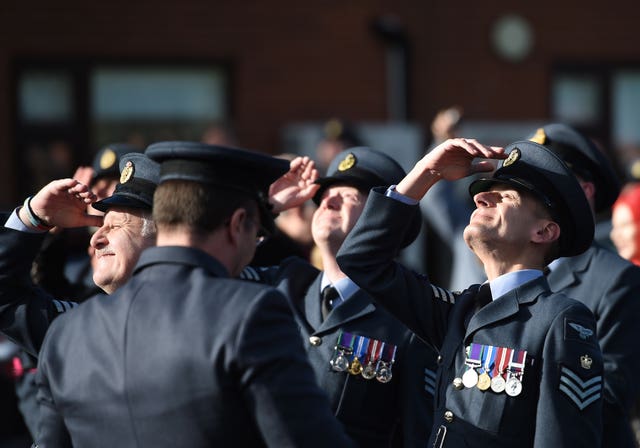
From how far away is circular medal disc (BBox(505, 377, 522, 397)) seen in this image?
11.5 feet

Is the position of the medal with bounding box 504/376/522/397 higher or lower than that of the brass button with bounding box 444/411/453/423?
higher

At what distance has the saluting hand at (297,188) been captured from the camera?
4.73 metres

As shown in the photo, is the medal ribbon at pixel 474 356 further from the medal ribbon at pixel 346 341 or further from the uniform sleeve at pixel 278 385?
the uniform sleeve at pixel 278 385

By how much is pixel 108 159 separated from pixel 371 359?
5.61ft

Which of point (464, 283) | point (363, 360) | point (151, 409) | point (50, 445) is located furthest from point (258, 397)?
point (464, 283)

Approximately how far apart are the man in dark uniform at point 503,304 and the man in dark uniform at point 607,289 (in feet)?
2.20

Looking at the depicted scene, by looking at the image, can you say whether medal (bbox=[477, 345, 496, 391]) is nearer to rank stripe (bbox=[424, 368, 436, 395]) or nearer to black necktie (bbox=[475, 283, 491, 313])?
black necktie (bbox=[475, 283, 491, 313])

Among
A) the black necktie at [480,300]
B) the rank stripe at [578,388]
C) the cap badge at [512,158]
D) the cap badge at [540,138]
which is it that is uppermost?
the cap badge at [512,158]

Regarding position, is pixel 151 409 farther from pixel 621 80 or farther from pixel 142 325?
pixel 621 80

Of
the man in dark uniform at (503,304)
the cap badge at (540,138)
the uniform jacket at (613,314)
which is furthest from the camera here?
the cap badge at (540,138)

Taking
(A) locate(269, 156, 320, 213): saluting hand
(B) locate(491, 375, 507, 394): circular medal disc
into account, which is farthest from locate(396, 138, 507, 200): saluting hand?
(A) locate(269, 156, 320, 213): saluting hand

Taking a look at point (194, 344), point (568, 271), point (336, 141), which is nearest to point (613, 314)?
point (568, 271)

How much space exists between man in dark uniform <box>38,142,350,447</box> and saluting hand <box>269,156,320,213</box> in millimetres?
1662

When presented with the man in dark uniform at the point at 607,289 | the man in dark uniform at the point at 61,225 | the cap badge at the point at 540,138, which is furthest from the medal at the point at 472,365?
the cap badge at the point at 540,138
